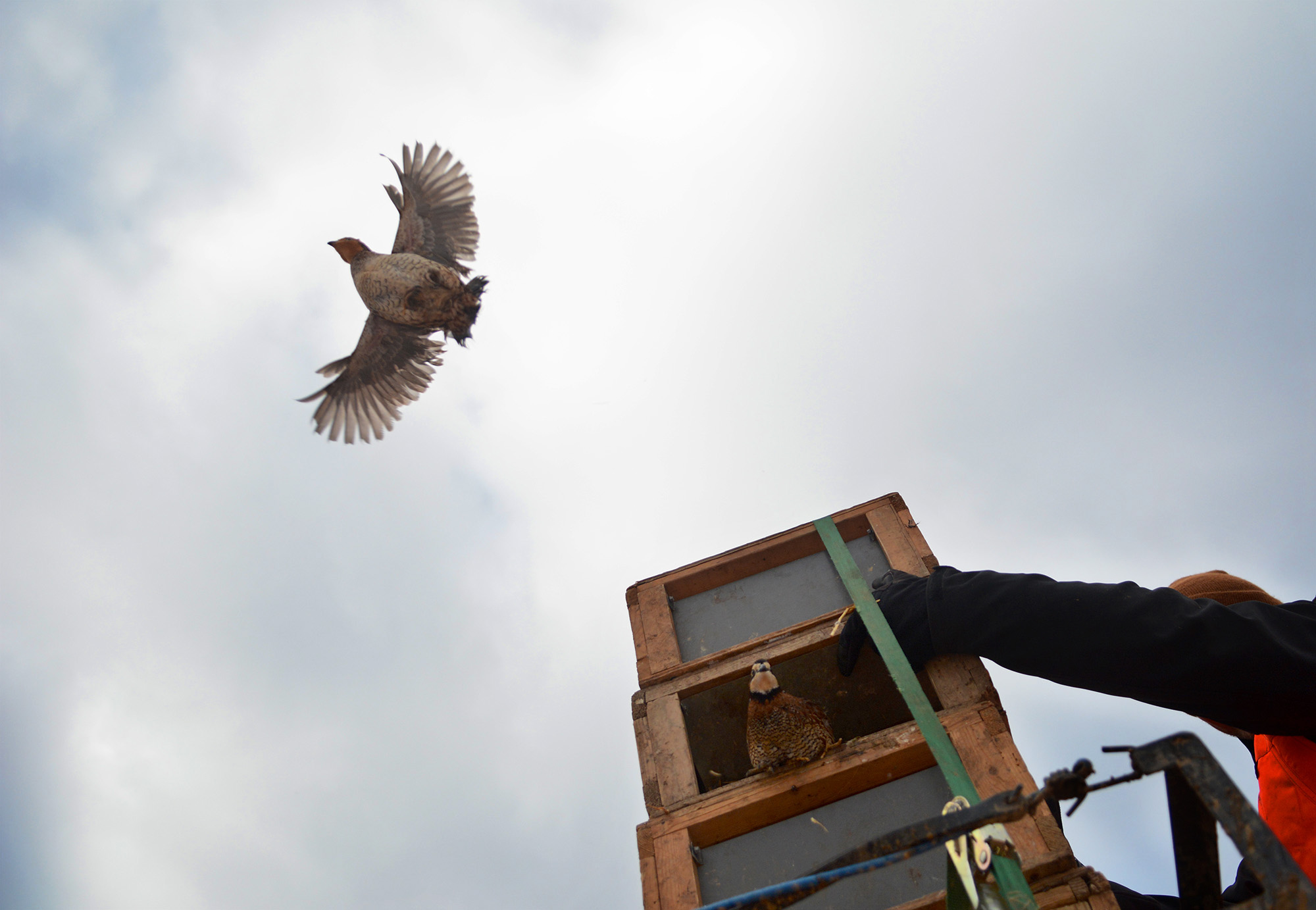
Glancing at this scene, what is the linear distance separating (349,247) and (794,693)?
3282mm

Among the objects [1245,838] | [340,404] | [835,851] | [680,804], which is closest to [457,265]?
[340,404]

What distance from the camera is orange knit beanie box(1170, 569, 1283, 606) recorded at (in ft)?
7.55

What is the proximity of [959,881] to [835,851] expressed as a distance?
0.64 metres

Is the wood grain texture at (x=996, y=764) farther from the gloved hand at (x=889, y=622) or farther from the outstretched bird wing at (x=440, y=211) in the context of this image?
the outstretched bird wing at (x=440, y=211)

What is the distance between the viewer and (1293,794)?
192 centimetres

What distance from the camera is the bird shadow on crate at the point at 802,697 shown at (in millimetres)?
2691

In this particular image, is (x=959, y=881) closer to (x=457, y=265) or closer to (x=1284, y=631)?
(x=1284, y=631)

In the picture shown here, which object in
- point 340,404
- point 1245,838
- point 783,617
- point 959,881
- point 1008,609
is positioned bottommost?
point 1245,838

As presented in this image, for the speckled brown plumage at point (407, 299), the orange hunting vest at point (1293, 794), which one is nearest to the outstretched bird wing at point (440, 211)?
the speckled brown plumage at point (407, 299)

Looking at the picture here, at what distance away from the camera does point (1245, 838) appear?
1.05m

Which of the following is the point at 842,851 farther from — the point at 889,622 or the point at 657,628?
the point at 657,628

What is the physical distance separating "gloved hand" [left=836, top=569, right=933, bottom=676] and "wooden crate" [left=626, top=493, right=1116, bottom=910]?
0.06 meters

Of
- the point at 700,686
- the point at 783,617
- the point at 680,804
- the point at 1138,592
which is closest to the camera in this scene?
the point at 1138,592

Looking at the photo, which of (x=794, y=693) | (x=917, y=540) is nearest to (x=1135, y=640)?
(x=917, y=540)
